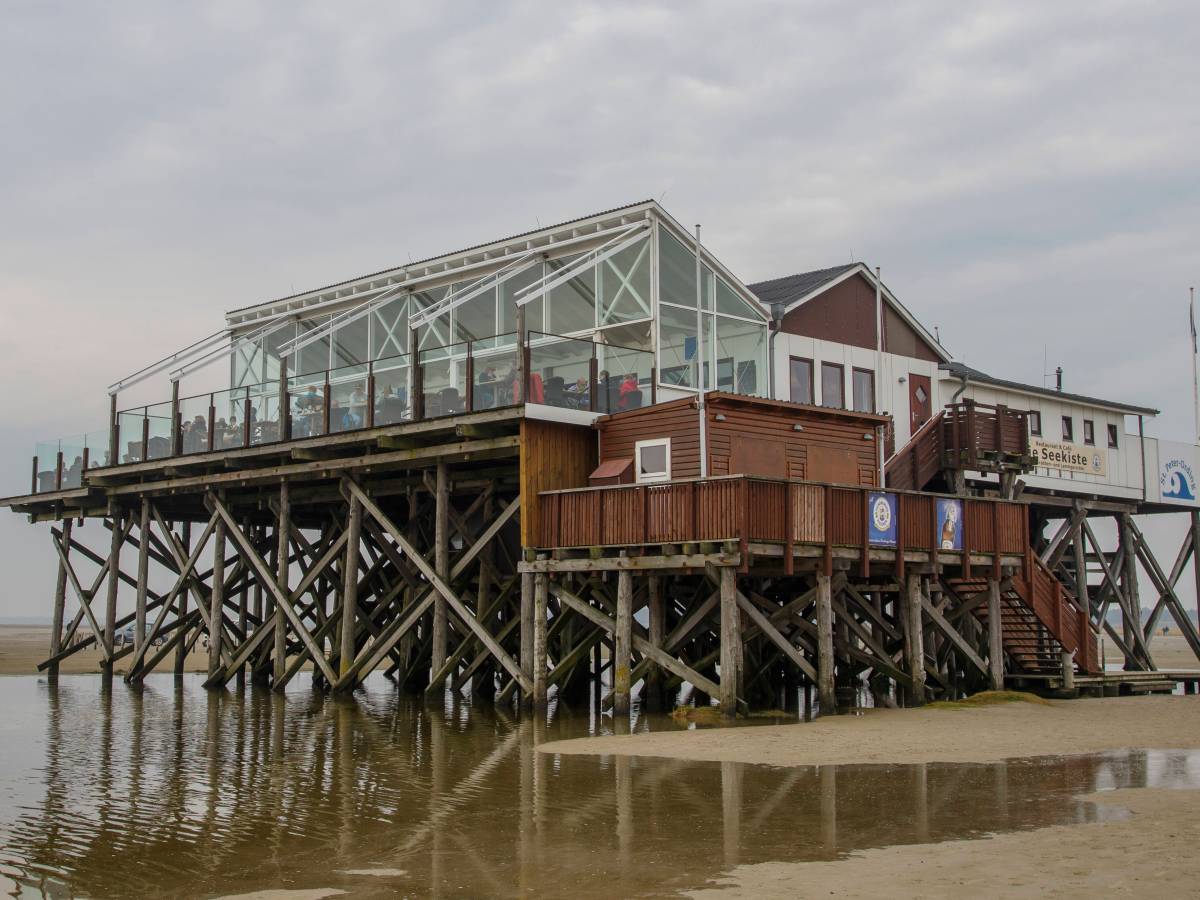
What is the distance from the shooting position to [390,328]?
104 feet

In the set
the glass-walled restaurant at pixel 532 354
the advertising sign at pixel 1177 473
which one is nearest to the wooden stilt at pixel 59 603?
the glass-walled restaurant at pixel 532 354

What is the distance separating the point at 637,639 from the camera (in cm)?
2234

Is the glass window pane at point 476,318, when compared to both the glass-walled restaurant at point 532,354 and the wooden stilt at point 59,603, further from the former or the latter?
the wooden stilt at point 59,603

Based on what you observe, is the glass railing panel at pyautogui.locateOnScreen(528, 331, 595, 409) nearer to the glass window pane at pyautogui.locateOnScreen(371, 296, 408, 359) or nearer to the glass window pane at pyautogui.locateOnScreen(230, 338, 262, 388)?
the glass window pane at pyautogui.locateOnScreen(371, 296, 408, 359)

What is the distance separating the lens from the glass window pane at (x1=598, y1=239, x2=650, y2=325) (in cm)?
2627

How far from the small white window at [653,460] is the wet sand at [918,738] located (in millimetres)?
5077

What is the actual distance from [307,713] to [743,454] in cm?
920

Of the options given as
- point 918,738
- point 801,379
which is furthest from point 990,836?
point 801,379

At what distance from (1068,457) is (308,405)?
64.6 ft

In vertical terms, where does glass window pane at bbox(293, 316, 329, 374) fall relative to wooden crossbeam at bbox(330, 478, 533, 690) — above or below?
above

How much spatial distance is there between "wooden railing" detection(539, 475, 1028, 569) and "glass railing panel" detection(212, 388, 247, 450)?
31.7ft

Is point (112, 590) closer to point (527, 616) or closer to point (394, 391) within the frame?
point (394, 391)

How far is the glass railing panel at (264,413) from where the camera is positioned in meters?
29.6

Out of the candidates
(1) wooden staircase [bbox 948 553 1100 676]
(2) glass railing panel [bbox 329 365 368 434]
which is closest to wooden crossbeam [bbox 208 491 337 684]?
(2) glass railing panel [bbox 329 365 368 434]
